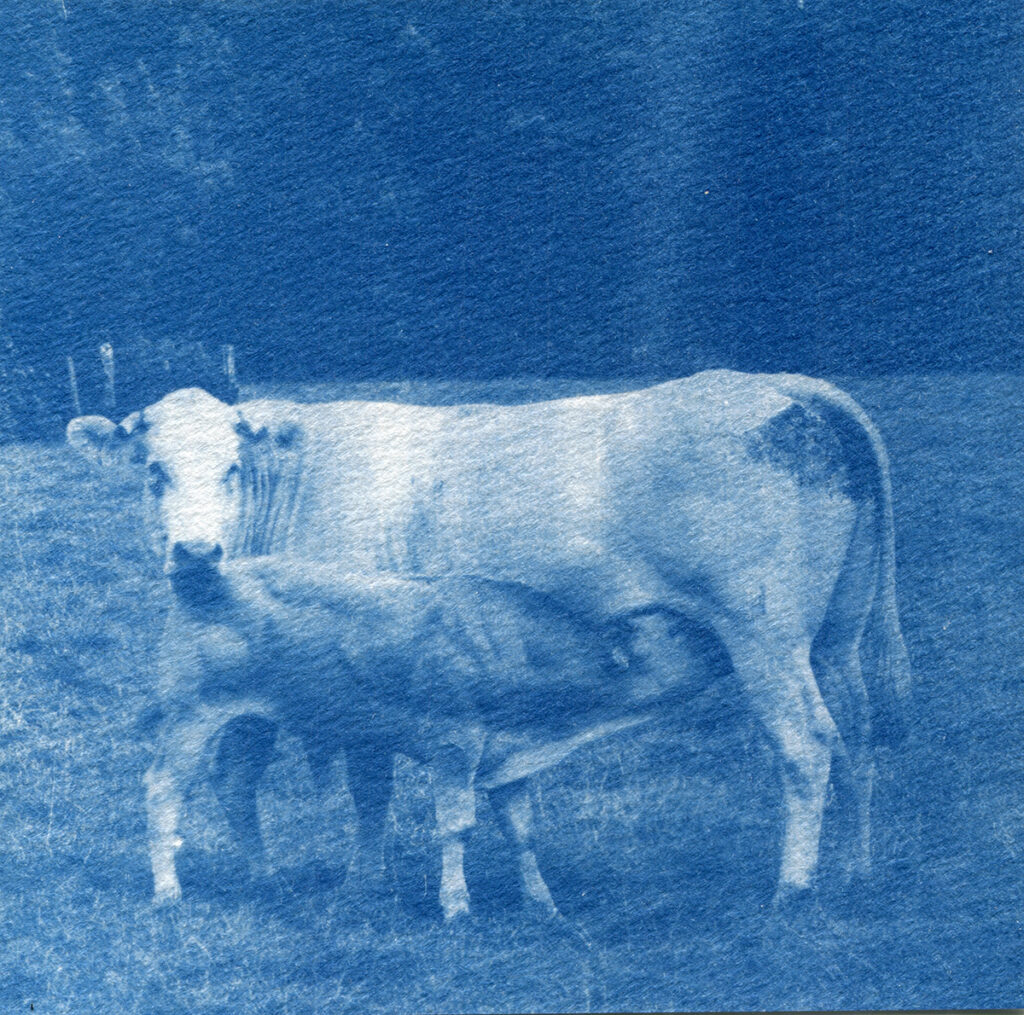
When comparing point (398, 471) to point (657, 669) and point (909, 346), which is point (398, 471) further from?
point (909, 346)

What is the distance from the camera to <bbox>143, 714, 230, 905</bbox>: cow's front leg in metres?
1.57

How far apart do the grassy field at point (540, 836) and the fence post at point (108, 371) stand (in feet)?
0.37

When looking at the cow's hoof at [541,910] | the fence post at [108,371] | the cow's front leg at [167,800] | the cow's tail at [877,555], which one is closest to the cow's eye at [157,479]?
the fence post at [108,371]

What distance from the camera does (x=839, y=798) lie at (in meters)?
1.58

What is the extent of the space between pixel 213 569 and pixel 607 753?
2.22ft

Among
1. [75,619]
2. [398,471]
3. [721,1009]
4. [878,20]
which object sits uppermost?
[878,20]

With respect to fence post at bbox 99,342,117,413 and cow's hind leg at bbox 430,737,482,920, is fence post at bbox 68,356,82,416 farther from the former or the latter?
cow's hind leg at bbox 430,737,482,920

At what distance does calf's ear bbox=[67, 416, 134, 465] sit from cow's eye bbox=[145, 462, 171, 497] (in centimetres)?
5

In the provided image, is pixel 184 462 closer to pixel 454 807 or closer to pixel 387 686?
pixel 387 686

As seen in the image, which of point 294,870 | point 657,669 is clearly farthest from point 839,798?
point 294,870

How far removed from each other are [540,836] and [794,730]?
43 centimetres

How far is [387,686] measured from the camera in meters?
1.59

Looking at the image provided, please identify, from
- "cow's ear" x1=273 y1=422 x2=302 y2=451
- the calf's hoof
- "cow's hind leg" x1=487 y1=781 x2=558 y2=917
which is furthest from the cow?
the calf's hoof

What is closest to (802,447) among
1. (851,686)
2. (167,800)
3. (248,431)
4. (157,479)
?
(851,686)
